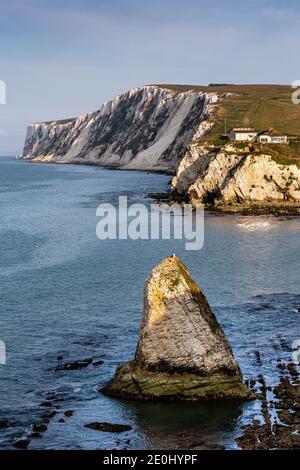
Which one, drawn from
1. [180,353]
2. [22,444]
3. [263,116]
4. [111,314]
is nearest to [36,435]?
[22,444]

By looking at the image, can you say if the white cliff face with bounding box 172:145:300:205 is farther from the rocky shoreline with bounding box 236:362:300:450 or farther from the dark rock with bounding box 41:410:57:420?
the dark rock with bounding box 41:410:57:420

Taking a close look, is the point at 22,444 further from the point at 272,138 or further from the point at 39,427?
the point at 272,138

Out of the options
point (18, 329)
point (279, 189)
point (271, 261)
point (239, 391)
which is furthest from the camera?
point (279, 189)

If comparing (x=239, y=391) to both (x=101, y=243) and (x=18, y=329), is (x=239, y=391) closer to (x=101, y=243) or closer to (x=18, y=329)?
(x=18, y=329)

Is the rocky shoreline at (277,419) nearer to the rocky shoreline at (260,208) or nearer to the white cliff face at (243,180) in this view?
the rocky shoreline at (260,208)

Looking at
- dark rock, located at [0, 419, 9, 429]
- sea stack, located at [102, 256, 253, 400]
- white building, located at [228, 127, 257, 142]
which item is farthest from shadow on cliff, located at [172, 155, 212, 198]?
dark rock, located at [0, 419, 9, 429]

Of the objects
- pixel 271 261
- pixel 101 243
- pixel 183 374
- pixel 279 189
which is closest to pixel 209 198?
pixel 279 189
